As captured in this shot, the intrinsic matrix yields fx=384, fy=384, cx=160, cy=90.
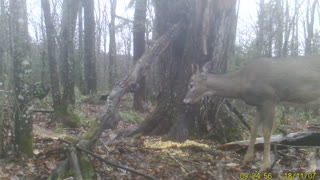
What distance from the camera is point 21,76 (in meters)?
5.50

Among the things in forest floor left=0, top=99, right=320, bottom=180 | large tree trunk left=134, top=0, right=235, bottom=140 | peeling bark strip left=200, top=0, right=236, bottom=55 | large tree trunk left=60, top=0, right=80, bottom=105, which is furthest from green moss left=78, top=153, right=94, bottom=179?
large tree trunk left=60, top=0, right=80, bottom=105

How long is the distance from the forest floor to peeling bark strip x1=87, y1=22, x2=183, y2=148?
491 mm

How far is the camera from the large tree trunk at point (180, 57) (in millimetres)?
8047

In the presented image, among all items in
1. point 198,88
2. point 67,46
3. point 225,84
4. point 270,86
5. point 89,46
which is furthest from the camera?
point 89,46

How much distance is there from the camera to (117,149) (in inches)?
262

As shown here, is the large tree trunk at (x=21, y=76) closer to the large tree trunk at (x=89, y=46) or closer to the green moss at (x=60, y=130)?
the green moss at (x=60, y=130)

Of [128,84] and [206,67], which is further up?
[206,67]

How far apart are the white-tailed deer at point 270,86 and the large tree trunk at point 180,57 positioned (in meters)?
1.08

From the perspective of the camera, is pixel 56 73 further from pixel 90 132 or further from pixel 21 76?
pixel 90 132

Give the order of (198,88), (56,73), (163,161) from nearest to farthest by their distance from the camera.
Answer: (163,161)
(198,88)
(56,73)

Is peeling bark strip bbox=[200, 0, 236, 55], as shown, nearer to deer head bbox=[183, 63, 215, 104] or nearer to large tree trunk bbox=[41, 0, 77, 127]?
deer head bbox=[183, 63, 215, 104]

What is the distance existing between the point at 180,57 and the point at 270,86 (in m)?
2.51

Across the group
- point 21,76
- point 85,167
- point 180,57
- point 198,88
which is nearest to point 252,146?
point 198,88

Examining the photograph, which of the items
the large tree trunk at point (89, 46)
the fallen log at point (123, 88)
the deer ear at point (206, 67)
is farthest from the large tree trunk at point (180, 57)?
the large tree trunk at point (89, 46)
